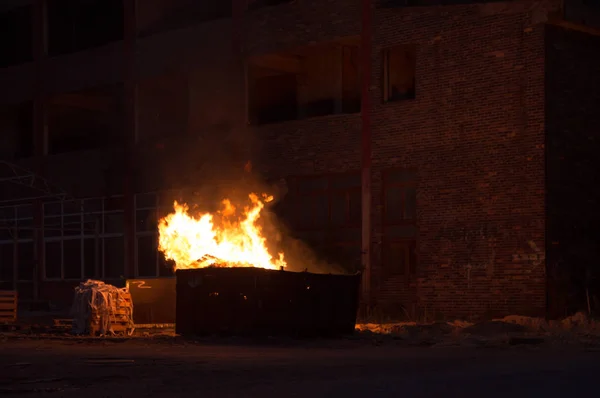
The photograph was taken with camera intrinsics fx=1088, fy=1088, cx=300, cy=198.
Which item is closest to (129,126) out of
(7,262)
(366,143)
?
(7,262)

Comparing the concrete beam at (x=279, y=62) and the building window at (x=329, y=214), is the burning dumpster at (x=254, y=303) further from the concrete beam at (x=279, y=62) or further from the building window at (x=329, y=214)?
the concrete beam at (x=279, y=62)

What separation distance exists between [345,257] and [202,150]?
6.61 metres

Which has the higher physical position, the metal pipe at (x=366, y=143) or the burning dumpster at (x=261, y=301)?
the metal pipe at (x=366, y=143)

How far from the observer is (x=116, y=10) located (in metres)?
38.9

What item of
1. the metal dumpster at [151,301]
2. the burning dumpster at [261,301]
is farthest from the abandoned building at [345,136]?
the burning dumpster at [261,301]

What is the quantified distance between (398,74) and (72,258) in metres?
15.8

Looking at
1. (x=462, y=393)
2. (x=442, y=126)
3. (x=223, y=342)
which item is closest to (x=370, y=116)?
(x=442, y=126)

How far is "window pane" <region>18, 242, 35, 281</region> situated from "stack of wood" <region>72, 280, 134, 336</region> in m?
18.0

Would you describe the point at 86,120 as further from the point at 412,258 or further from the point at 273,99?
the point at 412,258

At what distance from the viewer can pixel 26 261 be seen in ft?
134

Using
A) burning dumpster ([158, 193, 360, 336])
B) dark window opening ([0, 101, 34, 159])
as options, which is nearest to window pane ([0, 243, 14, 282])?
dark window opening ([0, 101, 34, 159])

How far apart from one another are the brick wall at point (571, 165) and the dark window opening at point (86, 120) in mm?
17665

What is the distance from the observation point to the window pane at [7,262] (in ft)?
135

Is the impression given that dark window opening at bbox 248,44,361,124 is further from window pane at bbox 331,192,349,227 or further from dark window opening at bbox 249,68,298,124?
window pane at bbox 331,192,349,227
